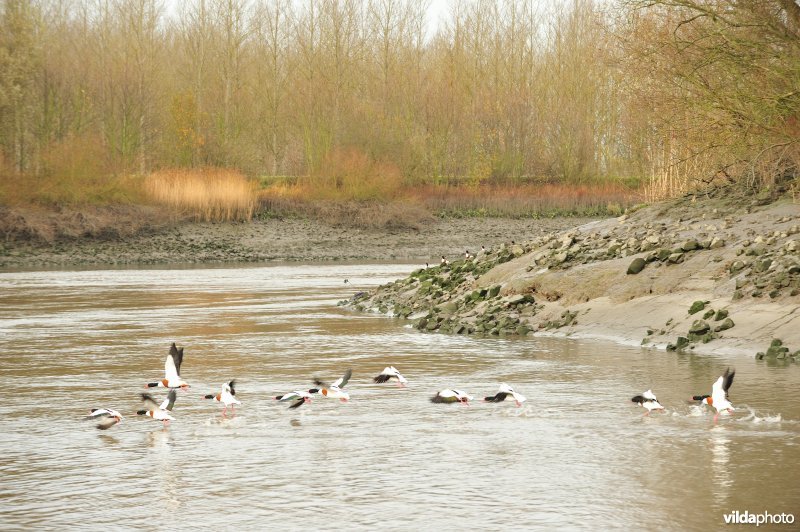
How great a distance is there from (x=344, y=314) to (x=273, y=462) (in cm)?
1583

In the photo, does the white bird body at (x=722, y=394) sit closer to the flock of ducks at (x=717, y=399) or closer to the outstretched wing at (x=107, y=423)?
the flock of ducks at (x=717, y=399)

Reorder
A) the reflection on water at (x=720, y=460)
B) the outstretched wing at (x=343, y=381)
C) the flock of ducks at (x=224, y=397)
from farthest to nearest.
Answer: the outstretched wing at (x=343, y=381), the flock of ducks at (x=224, y=397), the reflection on water at (x=720, y=460)

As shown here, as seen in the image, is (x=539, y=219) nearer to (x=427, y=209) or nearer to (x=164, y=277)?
(x=427, y=209)

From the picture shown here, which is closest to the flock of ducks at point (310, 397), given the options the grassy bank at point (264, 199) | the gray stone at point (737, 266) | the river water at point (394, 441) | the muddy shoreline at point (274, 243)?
the river water at point (394, 441)

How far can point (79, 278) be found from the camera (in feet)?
132

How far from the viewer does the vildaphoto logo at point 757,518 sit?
25.3 ft

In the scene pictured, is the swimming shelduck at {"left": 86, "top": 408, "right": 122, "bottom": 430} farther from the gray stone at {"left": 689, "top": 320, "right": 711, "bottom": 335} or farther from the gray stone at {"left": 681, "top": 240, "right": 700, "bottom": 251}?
the gray stone at {"left": 681, "top": 240, "right": 700, "bottom": 251}

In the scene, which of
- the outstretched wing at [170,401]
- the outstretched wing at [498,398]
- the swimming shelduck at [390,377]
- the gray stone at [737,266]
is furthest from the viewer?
the gray stone at [737,266]

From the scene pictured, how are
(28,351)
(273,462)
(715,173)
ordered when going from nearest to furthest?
(273,462) < (28,351) < (715,173)

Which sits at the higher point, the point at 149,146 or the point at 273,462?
the point at 149,146

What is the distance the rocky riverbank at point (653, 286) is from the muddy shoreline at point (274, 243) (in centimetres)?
2363

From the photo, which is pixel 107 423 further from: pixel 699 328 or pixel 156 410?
pixel 699 328

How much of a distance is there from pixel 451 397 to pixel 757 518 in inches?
198

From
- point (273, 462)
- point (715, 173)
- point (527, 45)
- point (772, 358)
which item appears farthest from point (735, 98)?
point (527, 45)
